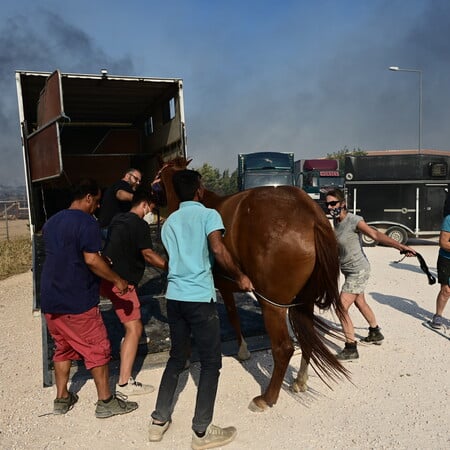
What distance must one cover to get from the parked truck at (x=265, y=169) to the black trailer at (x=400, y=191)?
317 cm

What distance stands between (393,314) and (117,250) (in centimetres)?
416

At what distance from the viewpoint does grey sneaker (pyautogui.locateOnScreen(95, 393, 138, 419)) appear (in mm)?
3035

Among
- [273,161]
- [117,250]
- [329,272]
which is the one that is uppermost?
[273,161]

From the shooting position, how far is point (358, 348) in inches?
169

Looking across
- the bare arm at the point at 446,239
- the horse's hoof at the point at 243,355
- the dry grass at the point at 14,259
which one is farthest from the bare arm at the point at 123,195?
the dry grass at the point at 14,259

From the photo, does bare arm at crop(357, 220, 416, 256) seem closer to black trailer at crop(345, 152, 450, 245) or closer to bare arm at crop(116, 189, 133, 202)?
bare arm at crop(116, 189, 133, 202)

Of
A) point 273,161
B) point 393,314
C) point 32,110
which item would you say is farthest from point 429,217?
point 32,110

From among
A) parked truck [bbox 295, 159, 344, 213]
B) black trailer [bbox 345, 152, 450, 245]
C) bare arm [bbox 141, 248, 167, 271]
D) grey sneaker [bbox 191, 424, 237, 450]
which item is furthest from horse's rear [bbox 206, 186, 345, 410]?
parked truck [bbox 295, 159, 344, 213]

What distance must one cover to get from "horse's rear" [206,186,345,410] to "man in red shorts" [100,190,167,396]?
753 millimetres

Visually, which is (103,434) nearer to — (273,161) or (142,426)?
(142,426)

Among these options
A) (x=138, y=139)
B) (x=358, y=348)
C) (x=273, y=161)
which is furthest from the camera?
(x=273, y=161)

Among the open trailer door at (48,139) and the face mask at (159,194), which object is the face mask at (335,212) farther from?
the open trailer door at (48,139)

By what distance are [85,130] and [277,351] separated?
27.9ft

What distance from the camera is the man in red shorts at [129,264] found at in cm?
328
